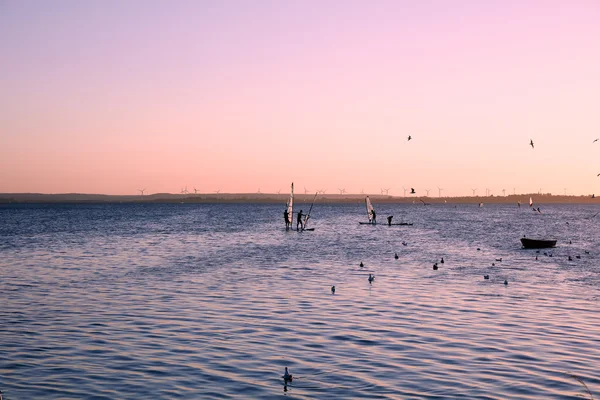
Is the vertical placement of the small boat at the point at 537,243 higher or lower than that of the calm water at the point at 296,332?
higher

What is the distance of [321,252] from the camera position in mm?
63906

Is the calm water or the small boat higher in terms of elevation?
the small boat

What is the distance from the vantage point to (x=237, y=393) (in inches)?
661

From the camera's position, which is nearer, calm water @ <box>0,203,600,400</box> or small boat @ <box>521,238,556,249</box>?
calm water @ <box>0,203,600,400</box>

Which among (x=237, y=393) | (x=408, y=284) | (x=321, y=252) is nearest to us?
(x=237, y=393)

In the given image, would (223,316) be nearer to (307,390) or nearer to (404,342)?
(404,342)

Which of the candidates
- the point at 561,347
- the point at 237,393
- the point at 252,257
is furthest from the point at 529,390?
the point at 252,257

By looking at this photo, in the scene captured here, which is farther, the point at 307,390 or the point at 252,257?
the point at 252,257

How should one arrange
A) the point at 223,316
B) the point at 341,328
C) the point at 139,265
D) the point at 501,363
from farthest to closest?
the point at 139,265, the point at 223,316, the point at 341,328, the point at 501,363

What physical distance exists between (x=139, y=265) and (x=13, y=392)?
112 ft

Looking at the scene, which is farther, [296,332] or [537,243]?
[537,243]

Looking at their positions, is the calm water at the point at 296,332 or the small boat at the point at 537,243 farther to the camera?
the small boat at the point at 537,243

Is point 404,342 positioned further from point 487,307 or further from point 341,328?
point 487,307

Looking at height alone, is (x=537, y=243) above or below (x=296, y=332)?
above
